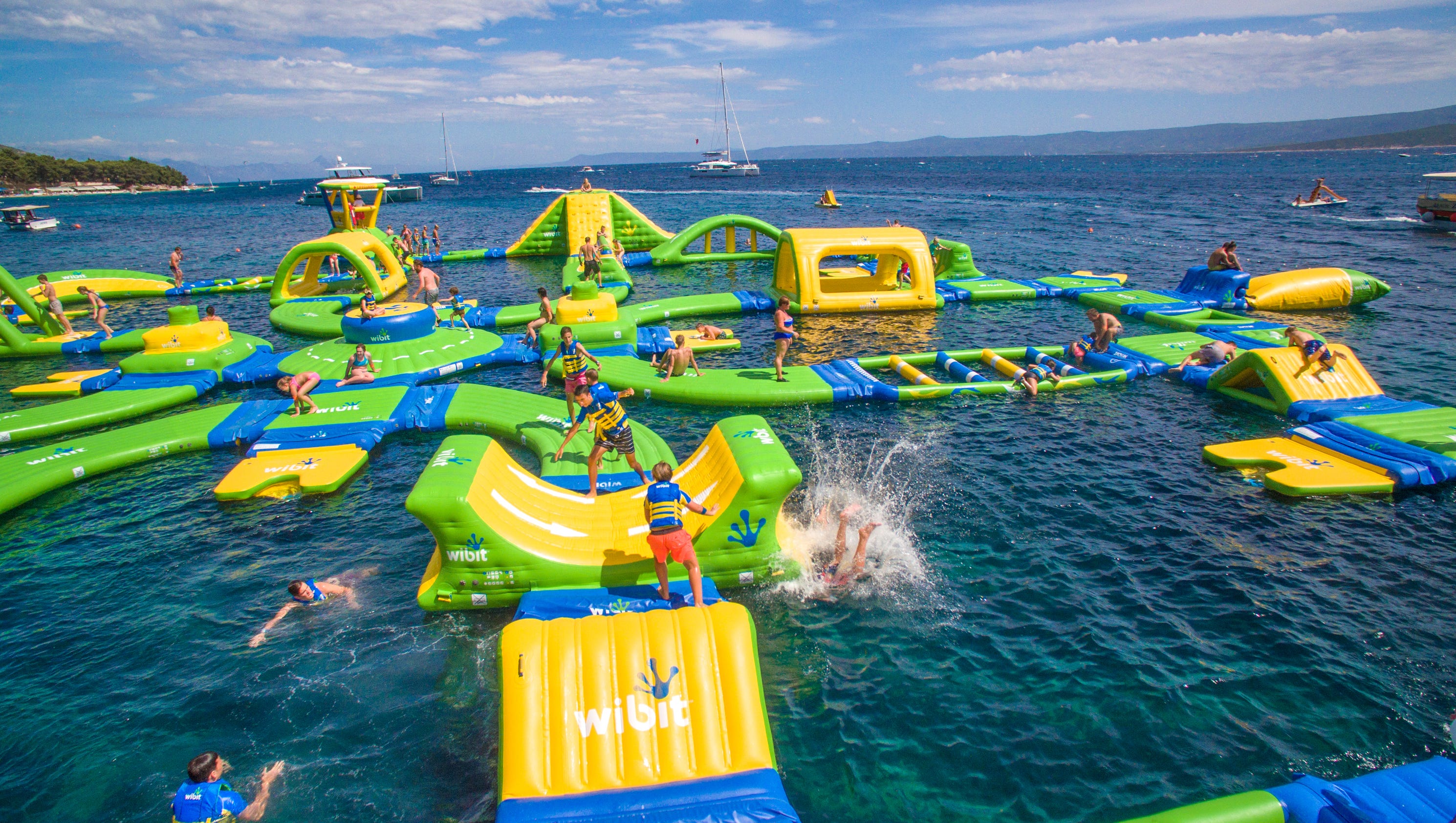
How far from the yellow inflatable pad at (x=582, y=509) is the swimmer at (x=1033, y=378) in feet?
32.2

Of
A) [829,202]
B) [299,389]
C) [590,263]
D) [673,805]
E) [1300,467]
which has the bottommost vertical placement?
[1300,467]

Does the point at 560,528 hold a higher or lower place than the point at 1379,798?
higher

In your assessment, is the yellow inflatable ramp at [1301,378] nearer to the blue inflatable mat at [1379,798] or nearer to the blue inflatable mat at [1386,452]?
the blue inflatable mat at [1386,452]

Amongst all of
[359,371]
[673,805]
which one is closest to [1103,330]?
[673,805]

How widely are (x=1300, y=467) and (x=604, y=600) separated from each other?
40.7 ft

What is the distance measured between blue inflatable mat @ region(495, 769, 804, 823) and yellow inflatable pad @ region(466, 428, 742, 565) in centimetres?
343

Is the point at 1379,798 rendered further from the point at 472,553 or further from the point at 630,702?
the point at 472,553

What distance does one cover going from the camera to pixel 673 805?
5.41 metres

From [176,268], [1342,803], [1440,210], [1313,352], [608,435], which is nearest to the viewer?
[1342,803]

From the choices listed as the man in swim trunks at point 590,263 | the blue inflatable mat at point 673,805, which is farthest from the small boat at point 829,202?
the blue inflatable mat at point 673,805

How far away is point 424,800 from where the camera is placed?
6.52 meters

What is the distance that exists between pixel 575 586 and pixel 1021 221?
58.2 m

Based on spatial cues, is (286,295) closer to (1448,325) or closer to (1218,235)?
(1448,325)

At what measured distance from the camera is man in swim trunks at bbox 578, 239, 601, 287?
29.1 metres
